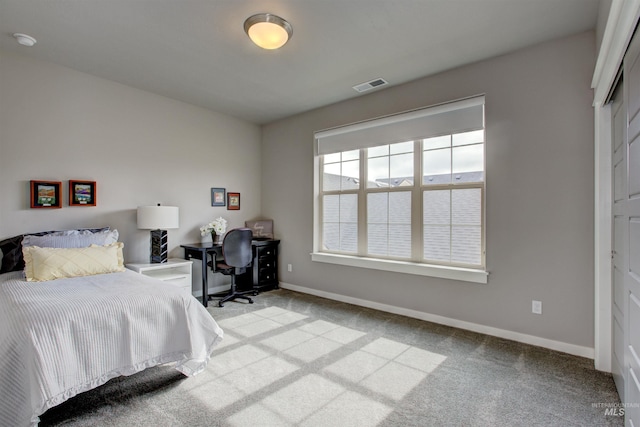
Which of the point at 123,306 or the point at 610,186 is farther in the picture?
A: the point at 610,186

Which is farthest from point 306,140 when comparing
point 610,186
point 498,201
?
point 610,186

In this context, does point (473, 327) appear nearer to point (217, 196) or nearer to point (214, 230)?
point (214, 230)

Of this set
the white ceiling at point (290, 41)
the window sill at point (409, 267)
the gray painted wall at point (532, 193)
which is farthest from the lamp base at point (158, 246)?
the gray painted wall at point (532, 193)

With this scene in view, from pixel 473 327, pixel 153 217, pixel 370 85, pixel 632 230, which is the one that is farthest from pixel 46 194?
pixel 632 230

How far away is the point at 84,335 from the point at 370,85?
354 centimetres

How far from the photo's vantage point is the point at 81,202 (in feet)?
11.1

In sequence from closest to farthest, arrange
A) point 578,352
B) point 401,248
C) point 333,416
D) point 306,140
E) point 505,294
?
point 333,416 < point 578,352 < point 505,294 < point 401,248 < point 306,140

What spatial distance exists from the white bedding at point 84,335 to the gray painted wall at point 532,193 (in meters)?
2.43

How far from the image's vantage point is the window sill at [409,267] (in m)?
3.12

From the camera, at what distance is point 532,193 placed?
112 inches

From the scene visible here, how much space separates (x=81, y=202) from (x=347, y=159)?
3.22m

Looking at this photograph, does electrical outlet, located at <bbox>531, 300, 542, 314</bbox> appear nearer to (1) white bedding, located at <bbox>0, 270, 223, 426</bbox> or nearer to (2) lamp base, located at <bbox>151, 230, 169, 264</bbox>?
(1) white bedding, located at <bbox>0, 270, 223, 426</bbox>

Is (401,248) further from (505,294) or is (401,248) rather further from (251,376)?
(251,376)

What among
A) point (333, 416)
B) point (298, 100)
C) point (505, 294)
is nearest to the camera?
point (333, 416)
